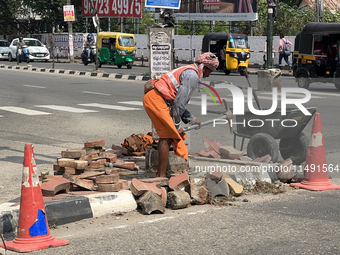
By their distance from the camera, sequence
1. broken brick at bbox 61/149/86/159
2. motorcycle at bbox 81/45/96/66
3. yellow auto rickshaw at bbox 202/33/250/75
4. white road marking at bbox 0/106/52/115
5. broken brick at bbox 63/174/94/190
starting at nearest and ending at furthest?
broken brick at bbox 63/174/94/190
broken brick at bbox 61/149/86/159
white road marking at bbox 0/106/52/115
yellow auto rickshaw at bbox 202/33/250/75
motorcycle at bbox 81/45/96/66

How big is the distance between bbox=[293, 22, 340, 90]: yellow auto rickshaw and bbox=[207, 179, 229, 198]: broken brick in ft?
49.2

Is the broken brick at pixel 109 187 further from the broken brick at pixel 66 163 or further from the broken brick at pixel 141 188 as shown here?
the broken brick at pixel 66 163

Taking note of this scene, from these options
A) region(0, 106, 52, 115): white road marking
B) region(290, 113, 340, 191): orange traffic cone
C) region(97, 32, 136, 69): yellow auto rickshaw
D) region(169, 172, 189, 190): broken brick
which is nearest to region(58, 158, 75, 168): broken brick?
region(169, 172, 189, 190): broken brick

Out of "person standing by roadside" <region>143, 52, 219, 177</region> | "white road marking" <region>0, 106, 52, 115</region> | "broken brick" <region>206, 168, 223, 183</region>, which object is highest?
"person standing by roadside" <region>143, 52, 219, 177</region>

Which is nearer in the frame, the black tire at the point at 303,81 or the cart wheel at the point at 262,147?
the cart wheel at the point at 262,147

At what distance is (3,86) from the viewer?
21312 millimetres

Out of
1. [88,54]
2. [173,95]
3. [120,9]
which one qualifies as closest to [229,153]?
[173,95]

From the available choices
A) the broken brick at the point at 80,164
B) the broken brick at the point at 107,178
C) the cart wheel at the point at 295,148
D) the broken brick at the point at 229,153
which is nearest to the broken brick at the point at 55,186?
the broken brick at the point at 107,178

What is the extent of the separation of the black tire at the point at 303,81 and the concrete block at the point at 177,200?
15877mm

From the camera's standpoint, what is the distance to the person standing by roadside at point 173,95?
6312 mm

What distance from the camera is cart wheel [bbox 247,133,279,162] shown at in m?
7.53

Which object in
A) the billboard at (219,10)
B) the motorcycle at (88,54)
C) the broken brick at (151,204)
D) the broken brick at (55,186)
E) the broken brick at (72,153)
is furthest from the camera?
the billboard at (219,10)

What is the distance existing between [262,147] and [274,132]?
26cm

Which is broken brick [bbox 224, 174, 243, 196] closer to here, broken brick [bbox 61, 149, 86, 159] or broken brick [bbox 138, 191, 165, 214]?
broken brick [bbox 138, 191, 165, 214]
